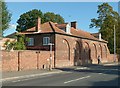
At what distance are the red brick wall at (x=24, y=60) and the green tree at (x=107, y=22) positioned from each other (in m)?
42.6

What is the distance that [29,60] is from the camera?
124ft

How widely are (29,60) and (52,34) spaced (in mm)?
10300

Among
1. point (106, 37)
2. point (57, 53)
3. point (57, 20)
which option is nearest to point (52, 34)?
point (57, 53)

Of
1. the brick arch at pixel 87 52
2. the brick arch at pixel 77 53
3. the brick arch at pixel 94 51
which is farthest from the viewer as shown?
the brick arch at pixel 94 51

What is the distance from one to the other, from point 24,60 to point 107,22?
2026 inches

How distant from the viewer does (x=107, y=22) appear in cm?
8406

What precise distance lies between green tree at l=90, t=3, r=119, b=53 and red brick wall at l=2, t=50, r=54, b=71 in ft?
140

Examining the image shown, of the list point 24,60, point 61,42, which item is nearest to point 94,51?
point 61,42

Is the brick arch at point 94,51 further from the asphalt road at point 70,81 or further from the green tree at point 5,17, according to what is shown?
the asphalt road at point 70,81

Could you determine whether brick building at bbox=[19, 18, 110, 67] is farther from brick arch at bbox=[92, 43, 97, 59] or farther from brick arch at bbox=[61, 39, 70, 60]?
brick arch at bbox=[92, 43, 97, 59]

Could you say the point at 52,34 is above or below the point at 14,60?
above

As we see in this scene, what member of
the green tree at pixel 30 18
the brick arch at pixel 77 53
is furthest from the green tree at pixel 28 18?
the brick arch at pixel 77 53

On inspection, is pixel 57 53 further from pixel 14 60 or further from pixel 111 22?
pixel 111 22

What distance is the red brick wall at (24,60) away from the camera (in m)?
33.0
